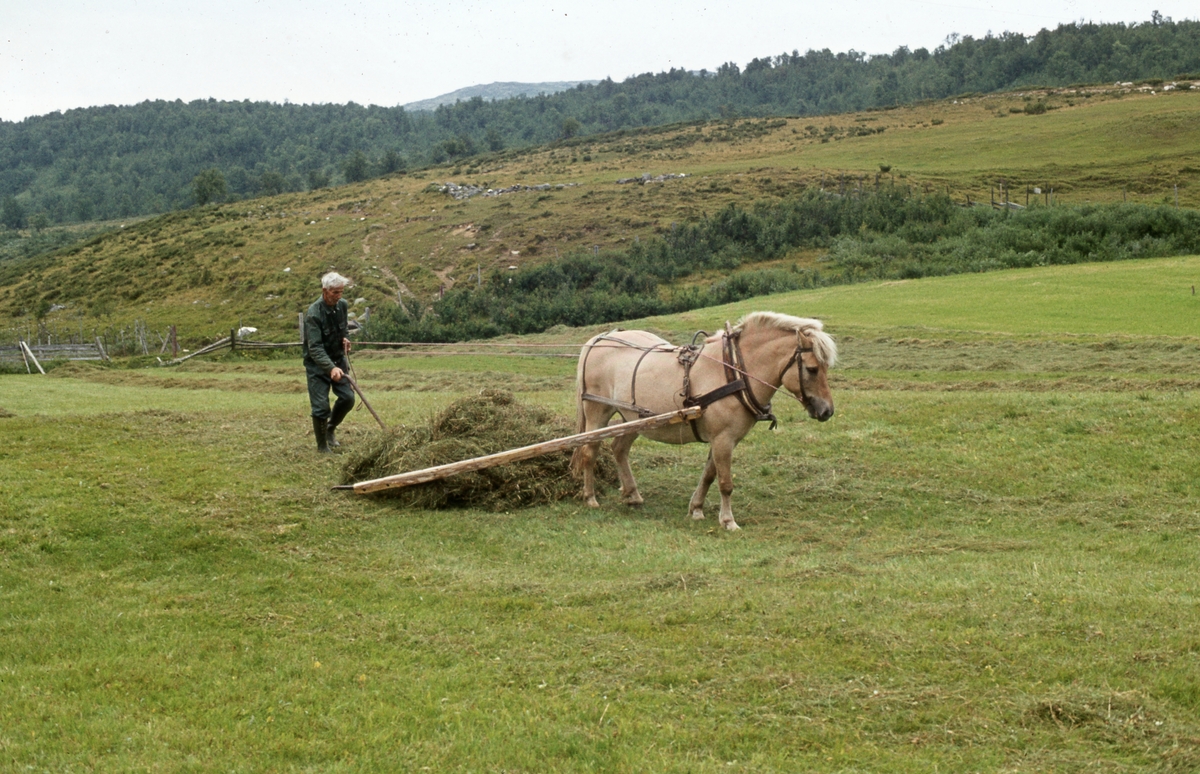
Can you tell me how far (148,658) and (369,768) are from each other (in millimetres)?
2275

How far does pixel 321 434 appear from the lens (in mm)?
13562

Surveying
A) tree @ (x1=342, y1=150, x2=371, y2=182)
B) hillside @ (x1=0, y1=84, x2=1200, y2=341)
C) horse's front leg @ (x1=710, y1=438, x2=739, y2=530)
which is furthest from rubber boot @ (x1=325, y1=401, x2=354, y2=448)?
tree @ (x1=342, y1=150, x2=371, y2=182)

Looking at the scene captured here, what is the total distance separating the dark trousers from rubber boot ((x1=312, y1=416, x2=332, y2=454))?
0.16 feet

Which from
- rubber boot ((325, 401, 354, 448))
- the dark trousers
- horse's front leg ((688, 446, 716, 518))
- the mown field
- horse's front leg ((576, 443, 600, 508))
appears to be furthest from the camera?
rubber boot ((325, 401, 354, 448))

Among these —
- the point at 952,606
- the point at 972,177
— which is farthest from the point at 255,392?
the point at 972,177

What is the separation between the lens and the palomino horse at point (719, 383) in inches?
408

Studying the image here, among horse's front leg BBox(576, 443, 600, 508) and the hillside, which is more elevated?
the hillside

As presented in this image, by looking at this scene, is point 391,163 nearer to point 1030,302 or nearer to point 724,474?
point 1030,302

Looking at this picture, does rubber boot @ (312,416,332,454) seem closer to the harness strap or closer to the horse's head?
the harness strap

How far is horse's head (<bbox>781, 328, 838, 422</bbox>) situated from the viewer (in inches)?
405

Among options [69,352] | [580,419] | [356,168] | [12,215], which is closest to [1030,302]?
[580,419]

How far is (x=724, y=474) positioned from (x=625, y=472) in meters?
1.47

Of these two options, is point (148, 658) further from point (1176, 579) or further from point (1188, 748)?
point (1176, 579)

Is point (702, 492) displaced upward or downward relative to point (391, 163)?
downward
